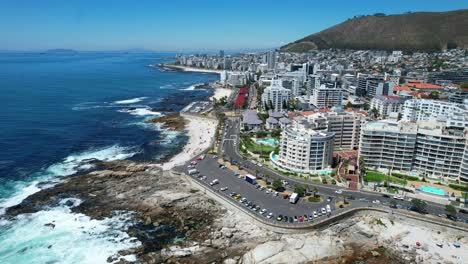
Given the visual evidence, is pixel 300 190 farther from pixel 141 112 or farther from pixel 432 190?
pixel 141 112

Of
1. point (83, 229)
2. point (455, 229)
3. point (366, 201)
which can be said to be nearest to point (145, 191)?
point (83, 229)

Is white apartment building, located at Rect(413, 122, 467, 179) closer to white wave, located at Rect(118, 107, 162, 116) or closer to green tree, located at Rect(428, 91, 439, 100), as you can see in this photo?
green tree, located at Rect(428, 91, 439, 100)

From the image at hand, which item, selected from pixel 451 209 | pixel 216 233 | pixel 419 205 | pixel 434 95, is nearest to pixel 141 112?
pixel 216 233

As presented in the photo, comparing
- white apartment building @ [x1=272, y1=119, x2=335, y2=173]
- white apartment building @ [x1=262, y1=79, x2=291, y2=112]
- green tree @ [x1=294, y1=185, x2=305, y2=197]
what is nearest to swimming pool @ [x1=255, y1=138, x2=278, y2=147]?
white apartment building @ [x1=272, y1=119, x2=335, y2=173]

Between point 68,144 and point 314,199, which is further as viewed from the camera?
point 68,144

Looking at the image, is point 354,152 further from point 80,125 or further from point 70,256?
point 80,125

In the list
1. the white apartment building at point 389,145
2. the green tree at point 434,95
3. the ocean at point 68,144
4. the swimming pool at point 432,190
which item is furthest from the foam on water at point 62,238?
the green tree at point 434,95
